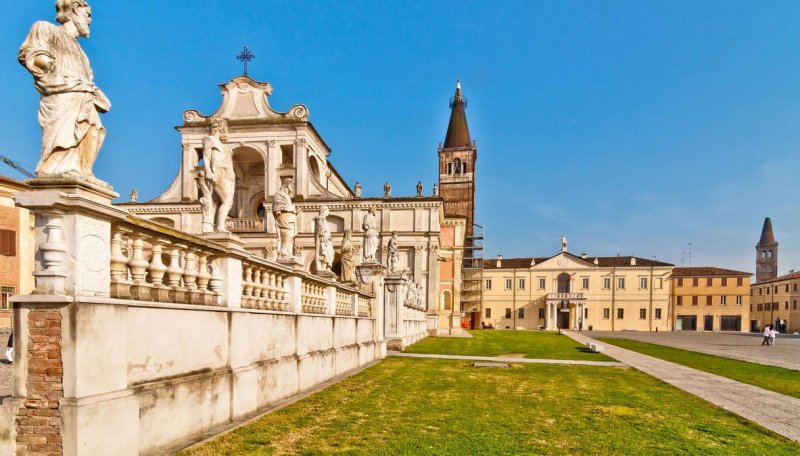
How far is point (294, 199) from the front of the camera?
1566 inches

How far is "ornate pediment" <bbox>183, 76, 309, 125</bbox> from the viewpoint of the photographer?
41.2 meters

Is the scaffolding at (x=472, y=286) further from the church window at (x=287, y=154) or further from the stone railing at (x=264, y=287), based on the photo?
the stone railing at (x=264, y=287)

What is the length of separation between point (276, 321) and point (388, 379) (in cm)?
375

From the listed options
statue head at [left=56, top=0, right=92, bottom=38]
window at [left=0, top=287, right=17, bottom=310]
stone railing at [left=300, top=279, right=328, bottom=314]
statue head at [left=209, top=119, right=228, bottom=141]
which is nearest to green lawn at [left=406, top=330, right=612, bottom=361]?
stone railing at [left=300, top=279, right=328, bottom=314]

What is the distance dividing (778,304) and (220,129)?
3928 inches

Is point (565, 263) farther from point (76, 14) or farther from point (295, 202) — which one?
point (76, 14)

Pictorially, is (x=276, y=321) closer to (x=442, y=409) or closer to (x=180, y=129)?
(x=442, y=409)

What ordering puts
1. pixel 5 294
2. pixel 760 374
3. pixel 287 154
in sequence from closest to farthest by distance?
pixel 760 374
pixel 5 294
pixel 287 154

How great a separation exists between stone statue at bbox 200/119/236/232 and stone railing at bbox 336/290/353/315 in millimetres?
5244

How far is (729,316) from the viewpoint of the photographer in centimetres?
7281

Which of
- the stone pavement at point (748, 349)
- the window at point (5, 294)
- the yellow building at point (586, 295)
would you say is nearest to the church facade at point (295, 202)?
the window at point (5, 294)

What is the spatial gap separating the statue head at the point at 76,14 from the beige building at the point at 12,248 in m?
29.5

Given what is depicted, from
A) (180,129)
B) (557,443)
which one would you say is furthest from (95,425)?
(180,129)

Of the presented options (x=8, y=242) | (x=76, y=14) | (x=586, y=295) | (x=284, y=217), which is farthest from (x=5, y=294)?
(x=586, y=295)
